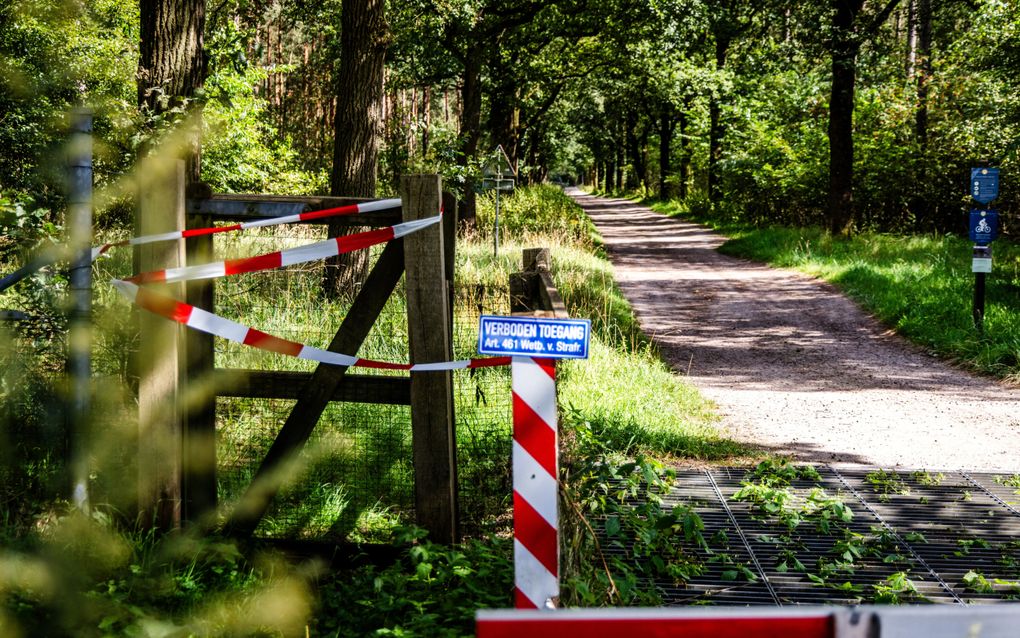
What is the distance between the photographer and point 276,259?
4086 mm

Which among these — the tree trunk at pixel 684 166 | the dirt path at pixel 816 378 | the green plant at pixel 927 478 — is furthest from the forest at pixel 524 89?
the green plant at pixel 927 478

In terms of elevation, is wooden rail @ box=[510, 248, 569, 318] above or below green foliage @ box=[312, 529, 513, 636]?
above

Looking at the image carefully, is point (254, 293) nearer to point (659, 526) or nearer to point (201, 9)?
point (201, 9)

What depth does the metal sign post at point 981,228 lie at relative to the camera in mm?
11805

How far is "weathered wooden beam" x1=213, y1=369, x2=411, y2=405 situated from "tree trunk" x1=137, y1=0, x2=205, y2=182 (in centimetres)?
239

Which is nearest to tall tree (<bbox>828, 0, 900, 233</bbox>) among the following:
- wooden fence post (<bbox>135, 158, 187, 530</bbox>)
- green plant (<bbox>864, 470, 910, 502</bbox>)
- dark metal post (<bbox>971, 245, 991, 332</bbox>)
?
dark metal post (<bbox>971, 245, 991, 332</bbox>)

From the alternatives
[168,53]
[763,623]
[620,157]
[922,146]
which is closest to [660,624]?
[763,623]

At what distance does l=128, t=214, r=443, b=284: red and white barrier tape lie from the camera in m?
4.07

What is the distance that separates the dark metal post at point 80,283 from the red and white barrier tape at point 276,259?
9.3 inches

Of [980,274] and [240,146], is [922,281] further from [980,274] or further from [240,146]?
[240,146]

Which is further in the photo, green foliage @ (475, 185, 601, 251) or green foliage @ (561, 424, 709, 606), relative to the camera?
green foliage @ (475, 185, 601, 251)

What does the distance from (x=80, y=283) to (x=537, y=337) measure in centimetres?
224

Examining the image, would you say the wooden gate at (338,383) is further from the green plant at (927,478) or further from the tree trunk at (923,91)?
the tree trunk at (923,91)

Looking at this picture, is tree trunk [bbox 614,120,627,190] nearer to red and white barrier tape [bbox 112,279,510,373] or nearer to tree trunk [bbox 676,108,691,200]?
tree trunk [bbox 676,108,691,200]
